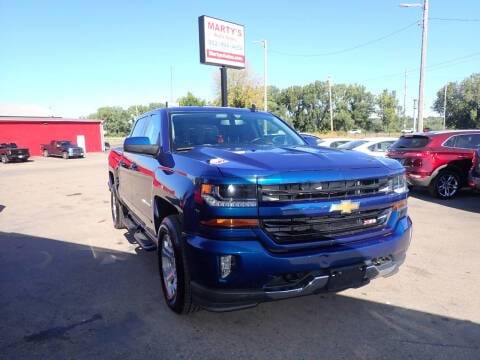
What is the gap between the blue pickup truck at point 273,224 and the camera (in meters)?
2.73

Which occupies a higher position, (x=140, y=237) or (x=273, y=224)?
(x=273, y=224)

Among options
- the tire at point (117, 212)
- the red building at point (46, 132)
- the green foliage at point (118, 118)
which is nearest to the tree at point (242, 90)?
the red building at point (46, 132)

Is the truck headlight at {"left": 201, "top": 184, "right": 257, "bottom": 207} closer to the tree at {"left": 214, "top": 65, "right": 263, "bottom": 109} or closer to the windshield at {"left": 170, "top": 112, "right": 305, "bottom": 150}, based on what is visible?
the windshield at {"left": 170, "top": 112, "right": 305, "bottom": 150}

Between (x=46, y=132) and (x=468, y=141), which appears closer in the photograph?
(x=468, y=141)

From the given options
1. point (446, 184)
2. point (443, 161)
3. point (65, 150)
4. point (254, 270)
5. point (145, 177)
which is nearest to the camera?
point (254, 270)

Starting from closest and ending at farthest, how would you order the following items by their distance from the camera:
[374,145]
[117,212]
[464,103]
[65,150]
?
[117,212]
[374,145]
[65,150]
[464,103]

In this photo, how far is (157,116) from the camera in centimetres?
461

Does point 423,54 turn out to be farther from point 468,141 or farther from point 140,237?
point 140,237

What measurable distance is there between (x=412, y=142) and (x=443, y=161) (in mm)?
931

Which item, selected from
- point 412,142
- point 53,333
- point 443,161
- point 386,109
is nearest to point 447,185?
point 443,161

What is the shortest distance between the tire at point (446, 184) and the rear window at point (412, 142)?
2.70 feet

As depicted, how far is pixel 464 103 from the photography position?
75.4 m

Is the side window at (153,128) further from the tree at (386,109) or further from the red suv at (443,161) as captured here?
the tree at (386,109)

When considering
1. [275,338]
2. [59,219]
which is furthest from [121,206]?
[275,338]
